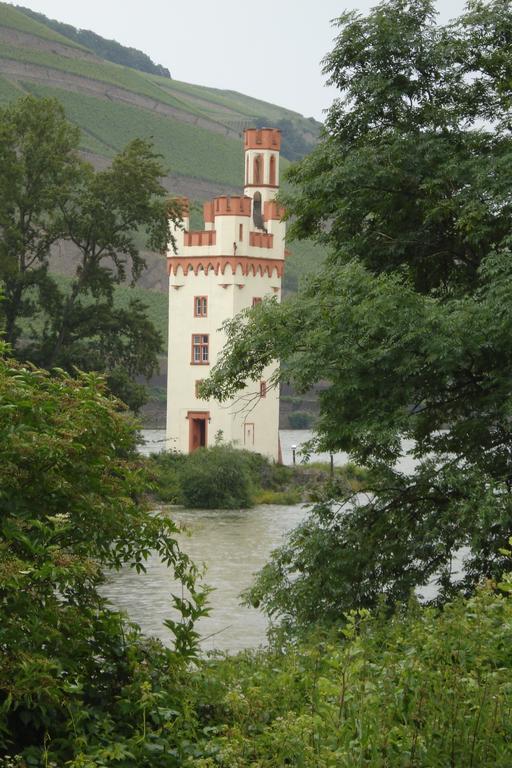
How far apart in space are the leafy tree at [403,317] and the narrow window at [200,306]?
1421 inches

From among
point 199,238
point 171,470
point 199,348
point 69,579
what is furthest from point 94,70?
point 69,579

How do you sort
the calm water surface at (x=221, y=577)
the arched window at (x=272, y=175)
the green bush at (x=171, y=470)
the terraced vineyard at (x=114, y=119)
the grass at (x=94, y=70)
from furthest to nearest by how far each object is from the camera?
the grass at (x=94, y=70) → the terraced vineyard at (x=114, y=119) → the arched window at (x=272, y=175) → the green bush at (x=171, y=470) → the calm water surface at (x=221, y=577)

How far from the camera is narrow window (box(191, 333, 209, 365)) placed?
53812 mm

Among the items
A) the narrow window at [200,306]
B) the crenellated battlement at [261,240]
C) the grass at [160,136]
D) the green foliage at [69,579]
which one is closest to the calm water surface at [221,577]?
the green foliage at [69,579]

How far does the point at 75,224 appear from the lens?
3934cm

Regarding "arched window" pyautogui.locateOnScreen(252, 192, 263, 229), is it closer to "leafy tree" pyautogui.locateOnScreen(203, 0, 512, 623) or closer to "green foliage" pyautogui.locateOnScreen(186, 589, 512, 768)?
"leafy tree" pyautogui.locateOnScreen(203, 0, 512, 623)

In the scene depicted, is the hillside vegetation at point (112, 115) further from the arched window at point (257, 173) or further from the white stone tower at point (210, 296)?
the white stone tower at point (210, 296)

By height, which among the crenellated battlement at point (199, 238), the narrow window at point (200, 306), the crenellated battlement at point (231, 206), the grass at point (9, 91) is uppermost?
the grass at point (9, 91)

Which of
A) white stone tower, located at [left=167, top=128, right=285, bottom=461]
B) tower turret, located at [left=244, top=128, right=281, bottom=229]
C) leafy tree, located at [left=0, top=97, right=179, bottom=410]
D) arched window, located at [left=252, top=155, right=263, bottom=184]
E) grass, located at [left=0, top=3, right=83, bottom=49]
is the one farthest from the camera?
grass, located at [left=0, top=3, right=83, bottom=49]

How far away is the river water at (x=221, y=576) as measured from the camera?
1986 cm

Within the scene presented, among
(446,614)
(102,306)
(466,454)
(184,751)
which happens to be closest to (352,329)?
(466,454)

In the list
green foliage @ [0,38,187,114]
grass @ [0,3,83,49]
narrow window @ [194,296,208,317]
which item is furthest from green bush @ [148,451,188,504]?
grass @ [0,3,83,49]

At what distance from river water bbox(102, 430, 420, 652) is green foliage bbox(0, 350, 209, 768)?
76 centimetres

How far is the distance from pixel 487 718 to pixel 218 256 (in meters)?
47.5
